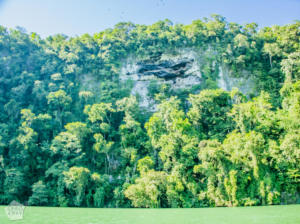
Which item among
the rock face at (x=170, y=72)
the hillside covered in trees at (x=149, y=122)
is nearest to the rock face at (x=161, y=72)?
the rock face at (x=170, y=72)

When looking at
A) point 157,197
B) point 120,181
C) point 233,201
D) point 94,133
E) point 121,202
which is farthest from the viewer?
point 94,133

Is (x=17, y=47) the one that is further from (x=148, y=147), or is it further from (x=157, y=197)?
(x=157, y=197)

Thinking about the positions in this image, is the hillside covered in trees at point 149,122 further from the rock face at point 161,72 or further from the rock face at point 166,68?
the rock face at point 161,72

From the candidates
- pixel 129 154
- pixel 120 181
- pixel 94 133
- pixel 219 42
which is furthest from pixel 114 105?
pixel 219 42

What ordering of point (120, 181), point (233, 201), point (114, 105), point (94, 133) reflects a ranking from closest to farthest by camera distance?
point (233, 201)
point (120, 181)
point (94, 133)
point (114, 105)

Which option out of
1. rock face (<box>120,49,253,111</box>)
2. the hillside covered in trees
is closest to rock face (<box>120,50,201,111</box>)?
rock face (<box>120,49,253,111</box>)

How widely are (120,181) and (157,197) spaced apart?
4186mm

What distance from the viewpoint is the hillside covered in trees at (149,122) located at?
15195mm

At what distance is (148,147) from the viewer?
65.0 ft

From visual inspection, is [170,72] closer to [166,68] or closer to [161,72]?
[166,68]

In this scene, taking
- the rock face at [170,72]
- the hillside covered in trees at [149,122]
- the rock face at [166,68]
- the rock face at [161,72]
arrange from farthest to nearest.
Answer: the rock face at [166,68] → the rock face at [161,72] → the rock face at [170,72] → the hillside covered in trees at [149,122]

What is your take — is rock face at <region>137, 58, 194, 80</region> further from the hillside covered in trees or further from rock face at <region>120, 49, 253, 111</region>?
the hillside covered in trees

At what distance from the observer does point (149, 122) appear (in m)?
20.0

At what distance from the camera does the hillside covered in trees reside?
15.2 meters
